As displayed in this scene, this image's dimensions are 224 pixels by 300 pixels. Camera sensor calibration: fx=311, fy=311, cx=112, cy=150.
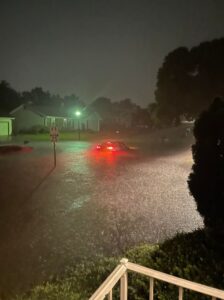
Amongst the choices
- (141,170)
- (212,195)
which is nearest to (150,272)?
(212,195)

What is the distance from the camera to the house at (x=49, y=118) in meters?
57.0

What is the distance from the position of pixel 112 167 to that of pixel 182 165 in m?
4.92

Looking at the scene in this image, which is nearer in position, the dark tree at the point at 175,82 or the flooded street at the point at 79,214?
the flooded street at the point at 79,214

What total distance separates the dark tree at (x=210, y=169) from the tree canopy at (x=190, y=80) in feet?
105

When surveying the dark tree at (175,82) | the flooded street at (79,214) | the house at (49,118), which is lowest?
the flooded street at (79,214)

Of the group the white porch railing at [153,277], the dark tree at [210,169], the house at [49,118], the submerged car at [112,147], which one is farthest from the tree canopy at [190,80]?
the white porch railing at [153,277]

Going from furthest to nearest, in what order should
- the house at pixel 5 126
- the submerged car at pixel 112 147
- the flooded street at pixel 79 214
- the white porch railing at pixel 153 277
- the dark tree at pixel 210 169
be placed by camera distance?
1. the house at pixel 5 126
2. the submerged car at pixel 112 147
3. the flooded street at pixel 79 214
4. the dark tree at pixel 210 169
5. the white porch railing at pixel 153 277

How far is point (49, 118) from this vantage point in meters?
59.0

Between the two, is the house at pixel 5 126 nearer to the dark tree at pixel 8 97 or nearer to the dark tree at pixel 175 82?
the dark tree at pixel 175 82

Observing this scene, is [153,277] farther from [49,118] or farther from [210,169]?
[49,118]

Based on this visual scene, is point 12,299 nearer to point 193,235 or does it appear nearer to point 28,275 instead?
point 28,275

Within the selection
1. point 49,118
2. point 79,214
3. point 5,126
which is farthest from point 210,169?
point 49,118

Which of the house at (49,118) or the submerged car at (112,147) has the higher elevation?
the house at (49,118)

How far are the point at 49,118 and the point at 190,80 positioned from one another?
29.6 metres
